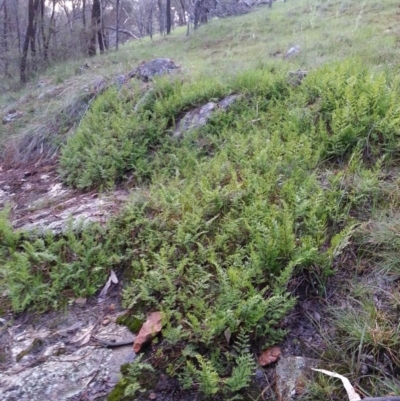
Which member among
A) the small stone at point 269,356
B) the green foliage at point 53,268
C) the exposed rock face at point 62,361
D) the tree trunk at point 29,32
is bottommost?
the exposed rock face at point 62,361

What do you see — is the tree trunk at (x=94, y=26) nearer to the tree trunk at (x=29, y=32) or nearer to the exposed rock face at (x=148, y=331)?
the tree trunk at (x=29, y=32)

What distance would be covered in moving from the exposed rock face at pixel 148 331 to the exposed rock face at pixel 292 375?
0.77 metres

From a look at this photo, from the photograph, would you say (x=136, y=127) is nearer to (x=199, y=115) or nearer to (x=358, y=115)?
(x=199, y=115)

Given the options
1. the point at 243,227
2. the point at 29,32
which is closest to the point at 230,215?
the point at 243,227

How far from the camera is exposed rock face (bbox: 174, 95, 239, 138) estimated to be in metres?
4.81

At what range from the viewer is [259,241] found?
105 inches

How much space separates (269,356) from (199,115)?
3.34 m

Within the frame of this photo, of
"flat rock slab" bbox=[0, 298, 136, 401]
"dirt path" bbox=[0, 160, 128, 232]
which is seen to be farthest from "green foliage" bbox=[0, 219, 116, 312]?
"dirt path" bbox=[0, 160, 128, 232]

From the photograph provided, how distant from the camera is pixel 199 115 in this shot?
4.96 m

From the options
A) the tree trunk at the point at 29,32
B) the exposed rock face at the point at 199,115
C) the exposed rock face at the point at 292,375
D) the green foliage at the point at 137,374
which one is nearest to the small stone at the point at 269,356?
the exposed rock face at the point at 292,375

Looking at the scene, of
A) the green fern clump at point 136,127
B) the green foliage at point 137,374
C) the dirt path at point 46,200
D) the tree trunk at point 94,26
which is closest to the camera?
the green foliage at point 137,374

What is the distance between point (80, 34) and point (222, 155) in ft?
39.5

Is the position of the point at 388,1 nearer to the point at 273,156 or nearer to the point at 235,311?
the point at 273,156

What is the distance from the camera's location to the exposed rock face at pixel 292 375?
2082mm
